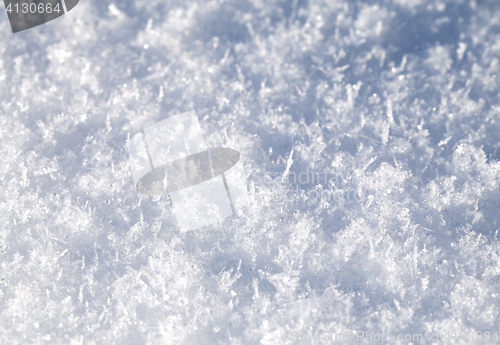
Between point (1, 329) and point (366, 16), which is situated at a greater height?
point (366, 16)

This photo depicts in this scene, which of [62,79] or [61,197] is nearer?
[61,197]

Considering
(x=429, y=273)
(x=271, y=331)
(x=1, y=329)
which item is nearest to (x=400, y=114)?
(x=429, y=273)

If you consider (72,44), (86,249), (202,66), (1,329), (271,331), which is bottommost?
(271,331)

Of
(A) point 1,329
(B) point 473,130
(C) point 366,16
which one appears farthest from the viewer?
(C) point 366,16

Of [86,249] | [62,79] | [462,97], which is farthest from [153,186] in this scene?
[462,97]

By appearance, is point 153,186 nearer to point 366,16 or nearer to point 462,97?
point 366,16

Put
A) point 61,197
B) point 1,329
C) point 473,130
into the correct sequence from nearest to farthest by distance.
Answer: point 1,329, point 61,197, point 473,130

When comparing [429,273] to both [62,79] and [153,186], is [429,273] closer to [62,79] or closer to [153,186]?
A: [153,186]
